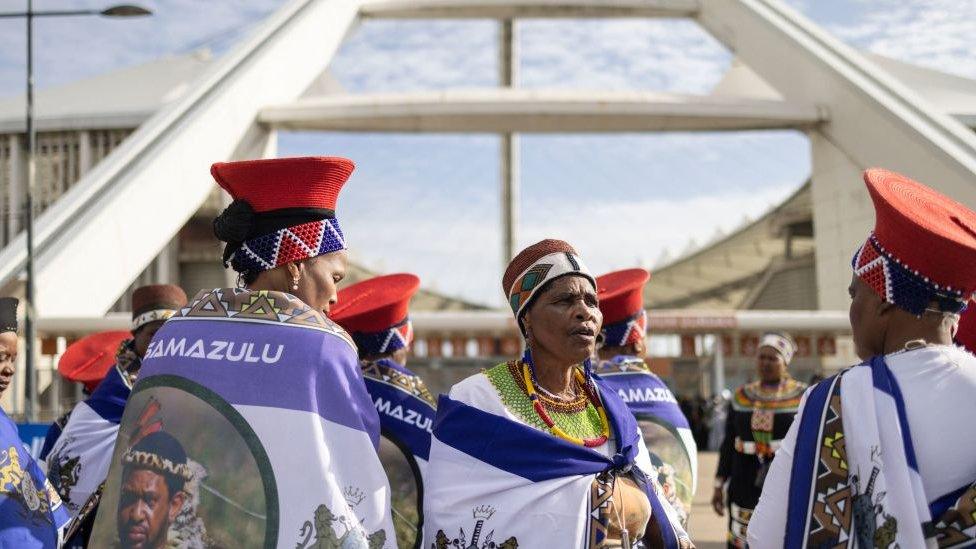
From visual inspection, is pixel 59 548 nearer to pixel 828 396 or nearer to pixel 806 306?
pixel 828 396

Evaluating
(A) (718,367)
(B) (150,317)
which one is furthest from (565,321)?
(A) (718,367)

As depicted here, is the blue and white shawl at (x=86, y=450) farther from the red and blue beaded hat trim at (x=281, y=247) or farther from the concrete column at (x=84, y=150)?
the concrete column at (x=84, y=150)

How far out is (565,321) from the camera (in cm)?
315

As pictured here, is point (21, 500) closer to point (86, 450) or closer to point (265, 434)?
point (265, 434)

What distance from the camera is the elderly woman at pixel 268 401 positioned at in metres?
2.44

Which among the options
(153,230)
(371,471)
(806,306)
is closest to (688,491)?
(371,471)

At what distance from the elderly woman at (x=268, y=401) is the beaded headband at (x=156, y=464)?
0.04ft

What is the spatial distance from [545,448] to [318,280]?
73cm

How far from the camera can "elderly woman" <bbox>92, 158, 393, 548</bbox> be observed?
7.99 ft

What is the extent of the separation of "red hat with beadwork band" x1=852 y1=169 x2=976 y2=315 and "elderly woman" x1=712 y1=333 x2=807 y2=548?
417 cm

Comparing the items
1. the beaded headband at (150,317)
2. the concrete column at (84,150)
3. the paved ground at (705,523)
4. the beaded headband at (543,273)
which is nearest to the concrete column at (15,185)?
the concrete column at (84,150)

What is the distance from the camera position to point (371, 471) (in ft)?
8.14

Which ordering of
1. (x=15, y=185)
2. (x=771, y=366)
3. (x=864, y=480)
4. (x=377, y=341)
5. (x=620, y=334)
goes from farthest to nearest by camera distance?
(x=15, y=185)
(x=771, y=366)
(x=620, y=334)
(x=377, y=341)
(x=864, y=480)

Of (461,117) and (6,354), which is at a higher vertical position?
(6,354)
